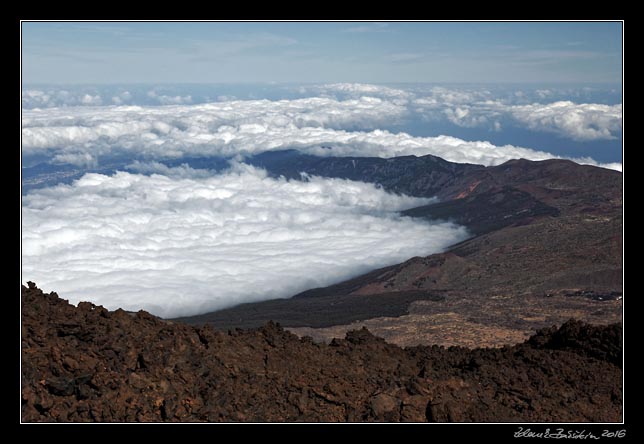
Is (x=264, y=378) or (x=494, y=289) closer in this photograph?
(x=264, y=378)

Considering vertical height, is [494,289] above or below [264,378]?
below

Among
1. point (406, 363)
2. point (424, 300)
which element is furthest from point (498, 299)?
point (406, 363)

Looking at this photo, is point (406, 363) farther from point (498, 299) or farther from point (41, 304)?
point (498, 299)

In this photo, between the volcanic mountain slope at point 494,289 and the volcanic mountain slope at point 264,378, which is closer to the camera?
the volcanic mountain slope at point 264,378
